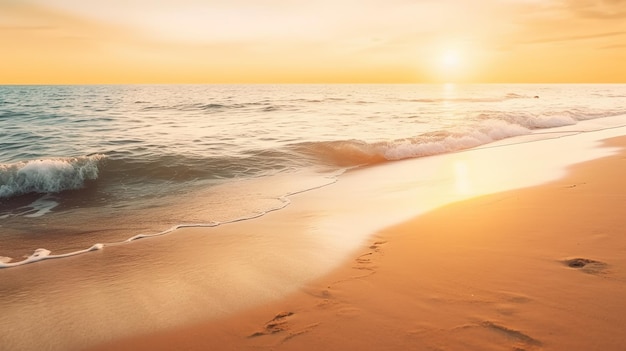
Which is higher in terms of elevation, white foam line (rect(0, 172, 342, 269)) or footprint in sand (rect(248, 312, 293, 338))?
white foam line (rect(0, 172, 342, 269))

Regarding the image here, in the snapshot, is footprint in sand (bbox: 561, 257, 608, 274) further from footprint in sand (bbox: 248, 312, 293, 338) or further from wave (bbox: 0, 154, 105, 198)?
wave (bbox: 0, 154, 105, 198)

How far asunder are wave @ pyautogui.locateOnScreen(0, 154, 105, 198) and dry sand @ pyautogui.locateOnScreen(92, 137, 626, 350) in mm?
8311

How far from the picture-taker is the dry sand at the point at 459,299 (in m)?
2.94

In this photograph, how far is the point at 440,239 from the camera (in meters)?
5.09

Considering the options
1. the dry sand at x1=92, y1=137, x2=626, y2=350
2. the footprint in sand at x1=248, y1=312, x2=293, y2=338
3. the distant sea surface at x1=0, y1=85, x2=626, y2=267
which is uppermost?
the distant sea surface at x1=0, y1=85, x2=626, y2=267

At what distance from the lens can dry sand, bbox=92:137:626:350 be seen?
2.94 metres

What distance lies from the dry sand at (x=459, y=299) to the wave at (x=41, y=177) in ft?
27.3

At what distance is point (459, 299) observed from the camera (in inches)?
136

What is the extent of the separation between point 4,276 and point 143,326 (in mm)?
2484

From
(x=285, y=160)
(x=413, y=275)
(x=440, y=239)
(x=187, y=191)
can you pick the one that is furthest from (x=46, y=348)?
(x=285, y=160)

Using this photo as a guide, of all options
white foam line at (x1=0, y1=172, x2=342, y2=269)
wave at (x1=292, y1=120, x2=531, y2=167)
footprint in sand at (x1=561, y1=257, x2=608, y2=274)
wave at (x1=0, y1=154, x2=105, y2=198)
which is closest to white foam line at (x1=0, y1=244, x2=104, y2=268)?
white foam line at (x1=0, y1=172, x2=342, y2=269)

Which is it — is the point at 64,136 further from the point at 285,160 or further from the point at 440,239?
the point at 440,239

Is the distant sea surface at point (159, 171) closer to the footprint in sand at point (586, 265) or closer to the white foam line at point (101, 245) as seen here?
the white foam line at point (101, 245)

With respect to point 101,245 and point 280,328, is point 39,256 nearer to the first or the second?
point 101,245
